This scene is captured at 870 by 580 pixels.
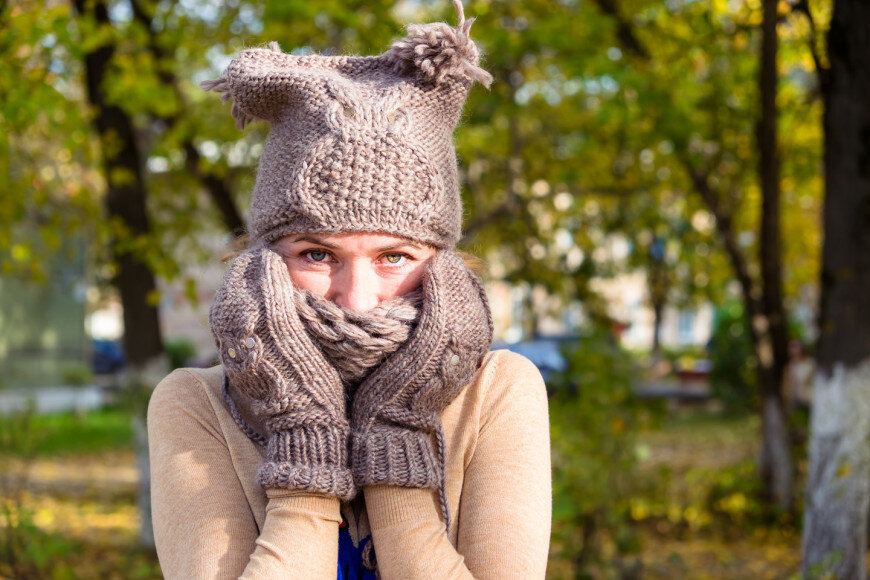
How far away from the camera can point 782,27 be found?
7.98 metres

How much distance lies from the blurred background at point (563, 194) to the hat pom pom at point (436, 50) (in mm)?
2596

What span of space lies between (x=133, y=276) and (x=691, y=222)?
616 cm

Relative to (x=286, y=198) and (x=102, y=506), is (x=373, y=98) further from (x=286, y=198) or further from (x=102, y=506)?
(x=102, y=506)

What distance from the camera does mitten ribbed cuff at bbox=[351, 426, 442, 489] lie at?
6.01 feet

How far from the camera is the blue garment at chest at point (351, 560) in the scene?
1906 mm

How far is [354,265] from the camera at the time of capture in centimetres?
197

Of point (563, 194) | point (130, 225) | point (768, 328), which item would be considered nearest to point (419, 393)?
point (130, 225)

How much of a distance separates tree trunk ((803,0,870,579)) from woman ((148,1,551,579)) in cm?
397

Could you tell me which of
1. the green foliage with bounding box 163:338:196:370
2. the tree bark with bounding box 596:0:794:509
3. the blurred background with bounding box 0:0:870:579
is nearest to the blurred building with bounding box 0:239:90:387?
the blurred background with bounding box 0:0:870:579

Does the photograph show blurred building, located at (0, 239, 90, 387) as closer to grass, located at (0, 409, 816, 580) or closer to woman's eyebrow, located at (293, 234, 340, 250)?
grass, located at (0, 409, 816, 580)

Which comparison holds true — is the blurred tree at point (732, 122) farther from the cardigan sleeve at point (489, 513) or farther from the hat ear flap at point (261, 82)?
the cardigan sleeve at point (489, 513)

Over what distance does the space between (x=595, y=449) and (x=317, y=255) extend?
13.3ft

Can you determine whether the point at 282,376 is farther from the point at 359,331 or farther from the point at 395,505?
the point at 395,505

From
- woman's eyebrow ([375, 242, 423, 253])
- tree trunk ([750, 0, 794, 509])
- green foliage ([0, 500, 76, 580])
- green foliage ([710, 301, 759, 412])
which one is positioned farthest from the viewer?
green foliage ([710, 301, 759, 412])
